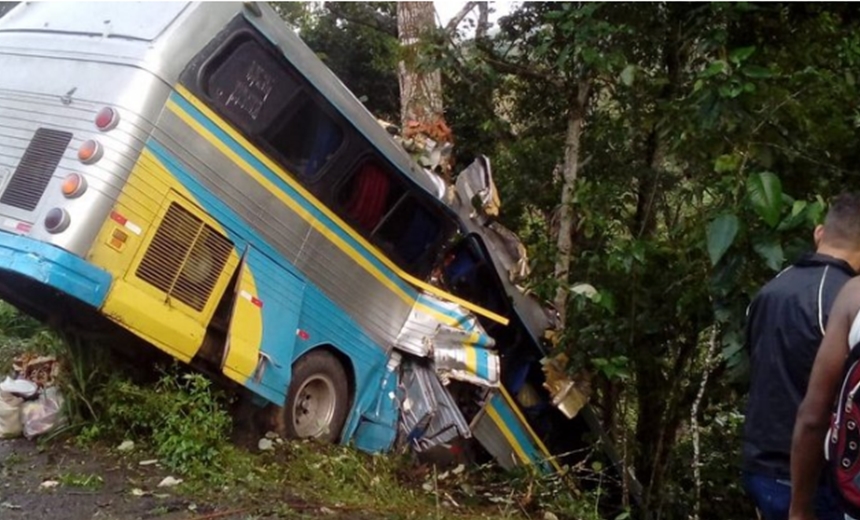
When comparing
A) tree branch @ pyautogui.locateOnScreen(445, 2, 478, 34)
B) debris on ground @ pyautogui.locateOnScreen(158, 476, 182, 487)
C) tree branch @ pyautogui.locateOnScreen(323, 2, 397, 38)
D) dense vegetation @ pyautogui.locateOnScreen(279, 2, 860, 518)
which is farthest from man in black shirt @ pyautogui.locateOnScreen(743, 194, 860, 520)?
tree branch @ pyautogui.locateOnScreen(323, 2, 397, 38)

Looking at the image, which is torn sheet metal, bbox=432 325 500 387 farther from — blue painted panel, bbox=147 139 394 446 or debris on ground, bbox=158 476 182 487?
debris on ground, bbox=158 476 182 487

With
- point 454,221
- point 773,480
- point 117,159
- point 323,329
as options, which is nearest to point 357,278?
point 323,329

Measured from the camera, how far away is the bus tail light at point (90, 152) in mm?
5676

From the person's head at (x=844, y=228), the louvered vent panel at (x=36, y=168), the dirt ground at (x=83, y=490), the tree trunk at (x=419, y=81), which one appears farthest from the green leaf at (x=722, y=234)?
the tree trunk at (x=419, y=81)

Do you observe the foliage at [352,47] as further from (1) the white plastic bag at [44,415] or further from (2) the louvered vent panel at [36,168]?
(2) the louvered vent panel at [36,168]

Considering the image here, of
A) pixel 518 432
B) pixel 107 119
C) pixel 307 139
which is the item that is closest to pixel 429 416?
pixel 518 432

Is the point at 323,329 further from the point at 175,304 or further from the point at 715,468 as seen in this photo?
the point at 715,468

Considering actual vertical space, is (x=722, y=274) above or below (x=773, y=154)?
below

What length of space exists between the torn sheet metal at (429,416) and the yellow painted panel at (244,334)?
159 cm

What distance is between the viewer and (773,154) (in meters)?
5.46

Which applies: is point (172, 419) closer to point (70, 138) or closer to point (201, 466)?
point (201, 466)

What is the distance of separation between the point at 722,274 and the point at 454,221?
10.5 feet

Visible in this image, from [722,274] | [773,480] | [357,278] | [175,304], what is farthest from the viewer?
[357,278]

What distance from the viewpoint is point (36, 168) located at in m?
5.88
